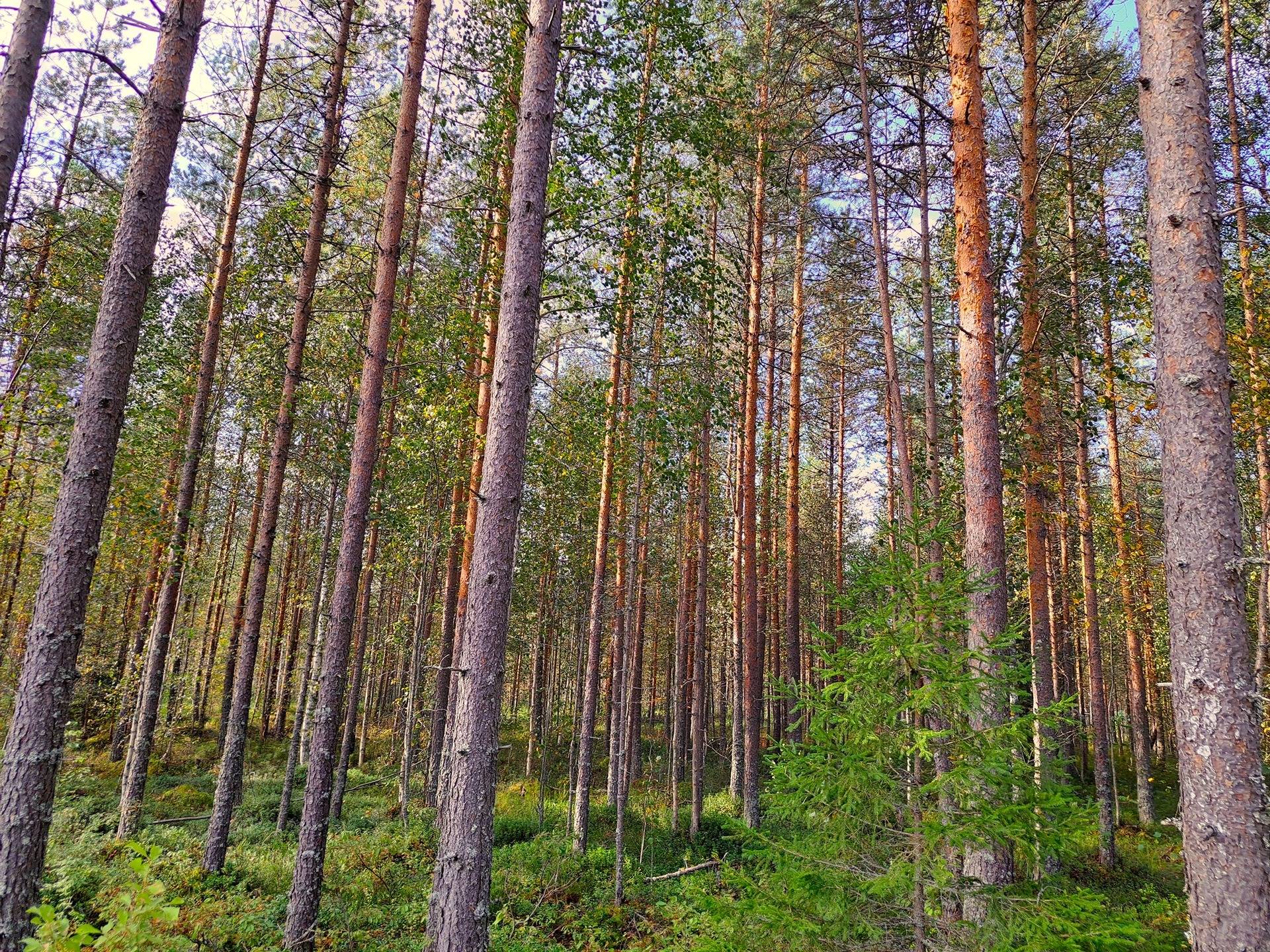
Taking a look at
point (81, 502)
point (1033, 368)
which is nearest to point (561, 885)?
point (81, 502)

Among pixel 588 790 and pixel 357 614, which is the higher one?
pixel 357 614

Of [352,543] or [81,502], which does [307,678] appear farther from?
[81,502]

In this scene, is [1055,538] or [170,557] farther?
[1055,538]

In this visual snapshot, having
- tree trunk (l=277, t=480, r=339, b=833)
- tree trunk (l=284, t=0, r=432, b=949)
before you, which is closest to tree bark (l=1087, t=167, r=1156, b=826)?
tree trunk (l=284, t=0, r=432, b=949)

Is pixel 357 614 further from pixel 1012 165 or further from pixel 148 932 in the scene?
pixel 1012 165

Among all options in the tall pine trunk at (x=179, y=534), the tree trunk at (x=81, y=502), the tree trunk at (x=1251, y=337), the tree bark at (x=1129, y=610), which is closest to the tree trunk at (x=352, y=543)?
the tree trunk at (x=81, y=502)

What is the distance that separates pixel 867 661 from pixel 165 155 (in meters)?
6.13

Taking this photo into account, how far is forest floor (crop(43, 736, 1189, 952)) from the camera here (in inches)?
124

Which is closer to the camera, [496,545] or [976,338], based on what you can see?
[496,545]

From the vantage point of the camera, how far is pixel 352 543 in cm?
681

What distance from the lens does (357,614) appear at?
66.5 feet

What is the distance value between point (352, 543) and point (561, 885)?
6.88 metres

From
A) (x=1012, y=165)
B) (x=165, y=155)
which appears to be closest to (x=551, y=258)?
(x=165, y=155)

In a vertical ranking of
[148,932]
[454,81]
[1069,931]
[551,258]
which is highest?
[454,81]
